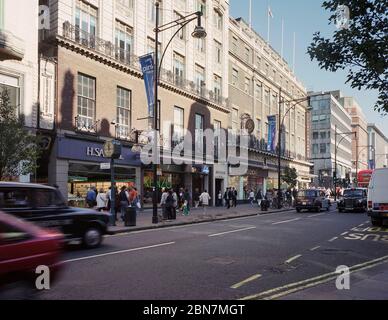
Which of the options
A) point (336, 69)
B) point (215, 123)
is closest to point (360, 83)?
point (336, 69)

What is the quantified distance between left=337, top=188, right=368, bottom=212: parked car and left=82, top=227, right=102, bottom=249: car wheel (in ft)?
75.4

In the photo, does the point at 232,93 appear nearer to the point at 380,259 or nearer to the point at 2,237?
the point at 380,259

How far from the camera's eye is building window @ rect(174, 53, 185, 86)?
32.5 metres

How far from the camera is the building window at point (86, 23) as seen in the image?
2350 centimetres

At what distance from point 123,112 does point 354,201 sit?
17.6 metres

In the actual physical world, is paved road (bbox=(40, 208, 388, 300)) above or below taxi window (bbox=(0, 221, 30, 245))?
below

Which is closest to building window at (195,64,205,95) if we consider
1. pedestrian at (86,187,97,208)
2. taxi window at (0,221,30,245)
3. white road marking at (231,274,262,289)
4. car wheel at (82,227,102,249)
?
pedestrian at (86,187,97,208)

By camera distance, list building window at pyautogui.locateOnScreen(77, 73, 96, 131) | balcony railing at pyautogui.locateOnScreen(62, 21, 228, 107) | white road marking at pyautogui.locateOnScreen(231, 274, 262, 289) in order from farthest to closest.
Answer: building window at pyautogui.locateOnScreen(77, 73, 96, 131) → balcony railing at pyautogui.locateOnScreen(62, 21, 228, 107) → white road marking at pyautogui.locateOnScreen(231, 274, 262, 289)

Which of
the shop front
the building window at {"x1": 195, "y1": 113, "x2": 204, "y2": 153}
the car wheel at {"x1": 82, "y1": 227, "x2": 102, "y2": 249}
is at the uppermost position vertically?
the building window at {"x1": 195, "y1": 113, "x2": 204, "y2": 153}

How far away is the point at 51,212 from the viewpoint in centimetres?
1016

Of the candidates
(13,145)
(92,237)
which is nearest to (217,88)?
(13,145)

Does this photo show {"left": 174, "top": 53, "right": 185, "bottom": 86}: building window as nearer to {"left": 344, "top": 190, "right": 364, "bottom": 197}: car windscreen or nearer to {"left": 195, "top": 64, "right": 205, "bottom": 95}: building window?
{"left": 195, "top": 64, "right": 205, "bottom": 95}: building window

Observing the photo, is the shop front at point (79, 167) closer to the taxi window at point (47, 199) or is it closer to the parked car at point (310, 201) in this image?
the taxi window at point (47, 199)

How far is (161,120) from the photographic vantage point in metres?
30.3
